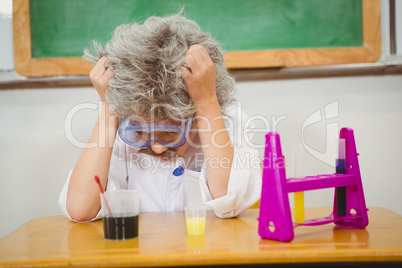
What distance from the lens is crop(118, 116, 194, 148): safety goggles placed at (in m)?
1.27

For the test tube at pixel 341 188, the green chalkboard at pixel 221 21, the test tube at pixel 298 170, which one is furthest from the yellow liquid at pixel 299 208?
the green chalkboard at pixel 221 21

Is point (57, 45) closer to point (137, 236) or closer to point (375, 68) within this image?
point (137, 236)

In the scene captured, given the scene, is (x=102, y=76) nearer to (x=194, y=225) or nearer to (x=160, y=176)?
(x=160, y=176)

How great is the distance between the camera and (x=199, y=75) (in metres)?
1.31

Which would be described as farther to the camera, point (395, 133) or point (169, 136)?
point (395, 133)

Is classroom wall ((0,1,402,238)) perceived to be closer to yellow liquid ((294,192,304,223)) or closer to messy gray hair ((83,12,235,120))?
messy gray hair ((83,12,235,120))

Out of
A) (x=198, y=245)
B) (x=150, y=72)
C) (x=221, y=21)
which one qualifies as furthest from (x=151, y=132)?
(x=221, y=21)

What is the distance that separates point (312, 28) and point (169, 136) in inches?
40.6

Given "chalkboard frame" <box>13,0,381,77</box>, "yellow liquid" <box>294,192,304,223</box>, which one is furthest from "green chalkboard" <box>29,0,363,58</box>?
"yellow liquid" <box>294,192,304,223</box>

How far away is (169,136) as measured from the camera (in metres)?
1.33

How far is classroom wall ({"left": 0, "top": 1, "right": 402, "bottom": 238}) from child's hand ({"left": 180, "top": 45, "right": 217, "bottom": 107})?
2.07ft

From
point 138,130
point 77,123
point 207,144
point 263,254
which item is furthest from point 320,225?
point 77,123

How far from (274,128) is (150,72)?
37.1 inches

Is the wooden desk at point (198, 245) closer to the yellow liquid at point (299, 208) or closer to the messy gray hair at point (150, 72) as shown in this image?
the yellow liquid at point (299, 208)
